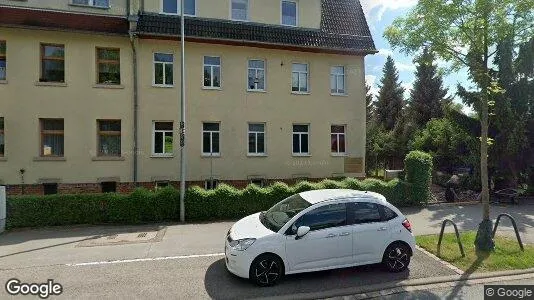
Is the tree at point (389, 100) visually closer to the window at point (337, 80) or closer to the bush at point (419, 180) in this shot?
the window at point (337, 80)

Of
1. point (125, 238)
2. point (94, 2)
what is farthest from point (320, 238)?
point (94, 2)

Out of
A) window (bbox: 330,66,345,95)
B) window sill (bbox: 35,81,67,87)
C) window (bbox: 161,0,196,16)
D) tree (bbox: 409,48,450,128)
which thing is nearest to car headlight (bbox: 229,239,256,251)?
window sill (bbox: 35,81,67,87)

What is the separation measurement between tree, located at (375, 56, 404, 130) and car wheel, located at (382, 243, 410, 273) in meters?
29.2

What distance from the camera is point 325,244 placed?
598cm

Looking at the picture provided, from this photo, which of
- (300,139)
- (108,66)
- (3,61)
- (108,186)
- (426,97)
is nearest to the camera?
(3,61)

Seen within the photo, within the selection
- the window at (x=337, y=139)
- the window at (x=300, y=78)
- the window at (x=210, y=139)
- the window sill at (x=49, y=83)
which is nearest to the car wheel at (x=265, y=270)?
the window at (x=210, y=139)

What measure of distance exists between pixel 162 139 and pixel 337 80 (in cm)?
982

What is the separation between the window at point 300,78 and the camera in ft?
55.5

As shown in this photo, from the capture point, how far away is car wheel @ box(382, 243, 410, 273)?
641 cm

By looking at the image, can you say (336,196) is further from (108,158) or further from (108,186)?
(108,186)

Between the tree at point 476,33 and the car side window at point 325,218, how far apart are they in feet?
12.4

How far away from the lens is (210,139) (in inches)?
623

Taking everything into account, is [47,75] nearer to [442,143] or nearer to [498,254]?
[498,254]

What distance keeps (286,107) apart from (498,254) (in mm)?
11318
